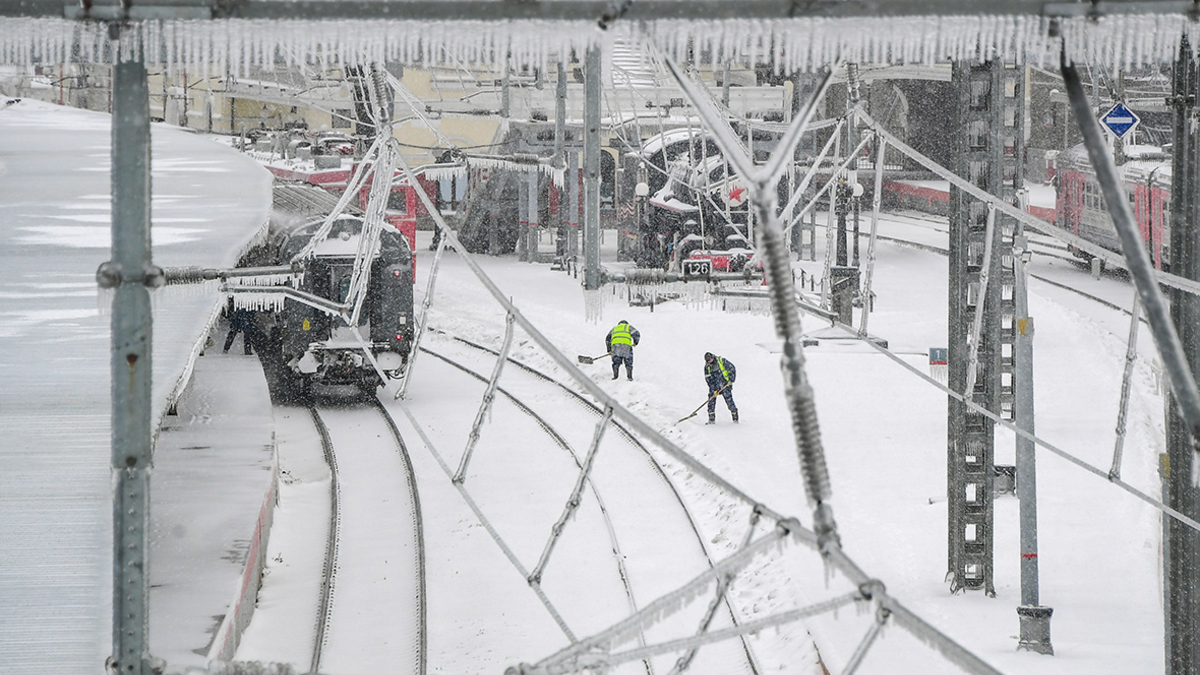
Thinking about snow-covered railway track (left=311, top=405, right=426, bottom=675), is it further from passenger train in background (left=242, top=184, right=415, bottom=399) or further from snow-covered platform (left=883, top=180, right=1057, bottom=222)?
snow-covered platform (left=883, top=180, right=1057, bottom=222)

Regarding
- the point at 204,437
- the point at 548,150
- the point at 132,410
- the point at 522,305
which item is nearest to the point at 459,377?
the point at 522,305

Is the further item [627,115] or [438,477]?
[627,115]

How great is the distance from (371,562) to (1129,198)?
64.4ft

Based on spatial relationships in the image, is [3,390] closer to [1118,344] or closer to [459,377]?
[459,377]

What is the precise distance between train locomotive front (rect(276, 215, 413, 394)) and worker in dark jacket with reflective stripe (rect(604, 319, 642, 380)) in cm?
327

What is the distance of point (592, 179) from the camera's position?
9664 millimetres

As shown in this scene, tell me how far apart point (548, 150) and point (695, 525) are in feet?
65.9

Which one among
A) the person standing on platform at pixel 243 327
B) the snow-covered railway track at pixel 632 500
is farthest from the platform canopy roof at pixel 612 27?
the person standing on platform at pixel 243 327

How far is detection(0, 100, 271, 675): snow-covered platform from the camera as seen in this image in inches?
231

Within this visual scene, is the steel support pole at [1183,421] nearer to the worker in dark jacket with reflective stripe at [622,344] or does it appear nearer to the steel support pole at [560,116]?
the worker in dark jacket with reflective stripe at [622,344]

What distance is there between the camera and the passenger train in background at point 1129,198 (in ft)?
88.0

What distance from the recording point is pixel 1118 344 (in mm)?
23656

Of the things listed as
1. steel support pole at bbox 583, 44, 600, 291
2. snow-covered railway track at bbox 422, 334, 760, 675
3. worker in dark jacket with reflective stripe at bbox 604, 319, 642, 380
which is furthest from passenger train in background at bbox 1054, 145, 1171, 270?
steel support pole at bbox 583, 44, 600, 291

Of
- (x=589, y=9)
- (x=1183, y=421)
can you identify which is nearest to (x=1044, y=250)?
(x=1183, y=421)
